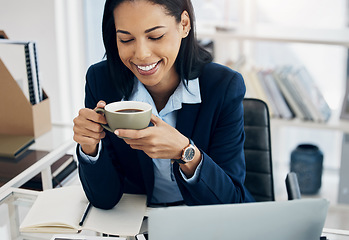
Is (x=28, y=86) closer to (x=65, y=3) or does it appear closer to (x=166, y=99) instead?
(x=166, y=99)

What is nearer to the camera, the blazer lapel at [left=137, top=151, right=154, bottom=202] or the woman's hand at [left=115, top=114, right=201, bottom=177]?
the woman's hand at [left=115, top=114, right=201, bottom=177]

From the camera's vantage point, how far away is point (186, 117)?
56.6 inches

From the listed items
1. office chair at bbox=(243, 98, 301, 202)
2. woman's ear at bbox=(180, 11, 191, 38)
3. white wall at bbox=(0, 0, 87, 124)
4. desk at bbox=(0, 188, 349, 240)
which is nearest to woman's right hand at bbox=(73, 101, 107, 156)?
desk at bbox=(0, 188, 349, 240)

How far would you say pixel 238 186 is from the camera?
4.62 ft

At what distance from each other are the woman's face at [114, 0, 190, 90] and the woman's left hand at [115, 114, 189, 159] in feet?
0.65

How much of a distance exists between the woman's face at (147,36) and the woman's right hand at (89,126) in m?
0.19

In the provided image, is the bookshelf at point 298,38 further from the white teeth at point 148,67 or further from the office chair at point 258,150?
the white teeth at point 148,67

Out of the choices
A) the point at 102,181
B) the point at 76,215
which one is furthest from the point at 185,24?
the point at 76,215

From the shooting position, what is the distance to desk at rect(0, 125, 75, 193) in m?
1.52

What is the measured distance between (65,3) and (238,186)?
210 centimetres

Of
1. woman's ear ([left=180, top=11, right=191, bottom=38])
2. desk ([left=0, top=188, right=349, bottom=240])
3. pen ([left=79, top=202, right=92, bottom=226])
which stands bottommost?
desk ([left=0, top=188, right=349, bottom=240])

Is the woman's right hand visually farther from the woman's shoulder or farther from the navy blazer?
the woman's shoulder

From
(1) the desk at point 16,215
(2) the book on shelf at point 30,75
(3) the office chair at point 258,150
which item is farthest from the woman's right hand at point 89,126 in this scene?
(2) the book on shelf at point 30,75

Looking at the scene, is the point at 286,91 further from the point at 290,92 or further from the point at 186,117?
the point at 186,117
